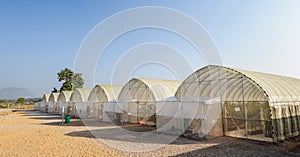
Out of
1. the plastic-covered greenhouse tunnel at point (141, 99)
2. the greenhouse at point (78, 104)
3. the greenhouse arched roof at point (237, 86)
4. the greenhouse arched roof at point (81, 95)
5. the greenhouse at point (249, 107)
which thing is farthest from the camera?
the greenhouse arched roof at point (81, 95)

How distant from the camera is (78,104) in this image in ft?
89.5

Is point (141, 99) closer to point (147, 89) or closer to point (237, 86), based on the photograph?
point (147, 89)

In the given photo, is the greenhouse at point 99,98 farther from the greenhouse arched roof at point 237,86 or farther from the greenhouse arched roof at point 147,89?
the greenhouse arched roof at point 237,86

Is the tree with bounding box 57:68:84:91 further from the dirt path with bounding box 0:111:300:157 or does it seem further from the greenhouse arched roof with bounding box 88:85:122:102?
the dirt path with bounding box 0:111:300:157

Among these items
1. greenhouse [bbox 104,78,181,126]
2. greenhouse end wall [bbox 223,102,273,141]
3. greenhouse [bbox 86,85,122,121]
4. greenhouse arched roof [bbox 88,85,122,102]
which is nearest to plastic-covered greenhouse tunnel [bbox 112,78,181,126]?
greenhouse [bbox 104,78,181,126]

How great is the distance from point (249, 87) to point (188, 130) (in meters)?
5.25

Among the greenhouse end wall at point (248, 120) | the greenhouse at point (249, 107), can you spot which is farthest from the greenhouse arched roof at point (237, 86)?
the greenhouse end wall at point (248, 120)

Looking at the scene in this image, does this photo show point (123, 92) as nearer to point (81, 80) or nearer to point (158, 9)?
point (158, 9)

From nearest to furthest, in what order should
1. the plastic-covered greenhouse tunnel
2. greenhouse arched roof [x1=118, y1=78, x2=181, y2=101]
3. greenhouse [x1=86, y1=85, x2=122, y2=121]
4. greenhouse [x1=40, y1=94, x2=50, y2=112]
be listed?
the plastic-covered greenhouse tunnel
greenhouse arched roof [x1=118, y1=78, x2=181, y2=101]
greenhouse [x1=86, y1=85, x2=122, y2=121]
greenhouse [x1=40, y1=94, x2=50, y2=112]

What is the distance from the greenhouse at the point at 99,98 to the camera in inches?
965

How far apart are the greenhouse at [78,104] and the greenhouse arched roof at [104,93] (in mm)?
1610

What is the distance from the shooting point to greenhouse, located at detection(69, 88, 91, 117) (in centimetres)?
2645

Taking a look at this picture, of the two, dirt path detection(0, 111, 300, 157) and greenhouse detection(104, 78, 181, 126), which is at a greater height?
greenhouse detection(104, 78, 181, 126)

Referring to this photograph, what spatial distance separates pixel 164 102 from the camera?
14.7 meters
